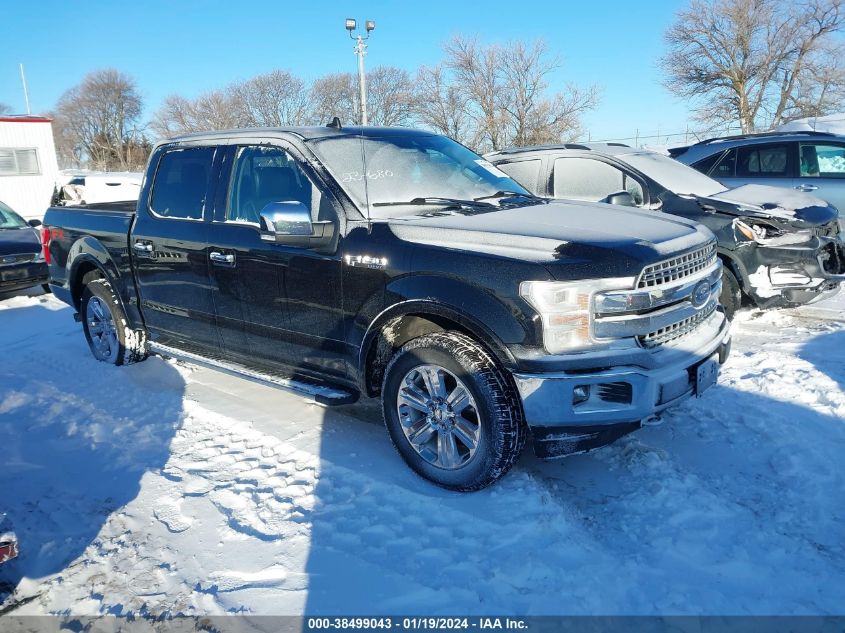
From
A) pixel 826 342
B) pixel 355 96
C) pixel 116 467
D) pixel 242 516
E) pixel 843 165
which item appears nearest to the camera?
pixel 242 516

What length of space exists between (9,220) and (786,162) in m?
12.0

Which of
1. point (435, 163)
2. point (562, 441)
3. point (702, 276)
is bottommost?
point (562, 441)

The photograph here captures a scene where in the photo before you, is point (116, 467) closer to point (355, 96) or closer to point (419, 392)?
point (419, 392)

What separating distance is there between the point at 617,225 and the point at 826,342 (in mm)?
3358

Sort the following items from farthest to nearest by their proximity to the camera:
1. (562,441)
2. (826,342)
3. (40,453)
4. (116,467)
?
(826,342) → (40,453) → (116,467) → (562,441)

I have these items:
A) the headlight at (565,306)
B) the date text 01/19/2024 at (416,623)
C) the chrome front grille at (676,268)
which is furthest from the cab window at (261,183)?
the date text 01/19/2024 at (416,623)

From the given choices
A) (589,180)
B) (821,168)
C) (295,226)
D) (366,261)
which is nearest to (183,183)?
(295,226)

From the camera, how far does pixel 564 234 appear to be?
3.27m

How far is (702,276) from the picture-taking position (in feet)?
11.8

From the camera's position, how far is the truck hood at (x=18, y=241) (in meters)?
9.54

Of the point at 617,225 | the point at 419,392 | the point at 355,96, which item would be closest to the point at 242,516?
the point at 419,392

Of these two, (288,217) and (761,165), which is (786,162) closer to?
(761,165)

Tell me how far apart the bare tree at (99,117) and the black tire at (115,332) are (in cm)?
6288

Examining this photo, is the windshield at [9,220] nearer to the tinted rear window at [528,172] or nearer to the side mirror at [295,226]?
the tinted rear window at [528,172]
